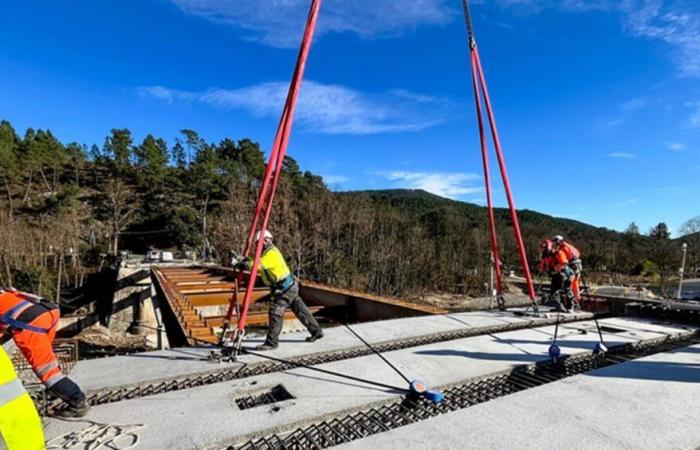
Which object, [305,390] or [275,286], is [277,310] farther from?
[305,390]

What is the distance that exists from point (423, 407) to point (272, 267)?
2.24 meters

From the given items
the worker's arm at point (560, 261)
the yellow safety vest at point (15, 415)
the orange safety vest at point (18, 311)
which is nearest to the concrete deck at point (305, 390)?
the orange safety vest at point (18, 311)

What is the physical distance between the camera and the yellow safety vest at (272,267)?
4.46m

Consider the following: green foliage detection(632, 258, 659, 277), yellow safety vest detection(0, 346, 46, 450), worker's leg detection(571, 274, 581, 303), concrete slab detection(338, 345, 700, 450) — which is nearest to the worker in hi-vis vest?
concrete slab detection(338, 345, 700, 450)

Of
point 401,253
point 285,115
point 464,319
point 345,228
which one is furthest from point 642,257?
point 285,115

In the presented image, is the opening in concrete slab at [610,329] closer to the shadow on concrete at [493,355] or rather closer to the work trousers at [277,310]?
the shadow on concrete at [493,355]

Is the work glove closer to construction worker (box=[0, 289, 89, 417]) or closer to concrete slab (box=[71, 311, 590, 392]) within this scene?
construction worker (box=[0, 289, 89, 417])

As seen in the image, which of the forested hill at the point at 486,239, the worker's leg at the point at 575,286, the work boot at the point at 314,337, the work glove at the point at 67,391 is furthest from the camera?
the forested hill at the point at 486,239

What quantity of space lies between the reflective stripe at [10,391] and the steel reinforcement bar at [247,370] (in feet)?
6.43

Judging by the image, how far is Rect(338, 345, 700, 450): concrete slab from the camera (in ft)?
8.14

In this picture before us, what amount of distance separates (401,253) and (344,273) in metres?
6.49

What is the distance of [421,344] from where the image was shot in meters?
5.08

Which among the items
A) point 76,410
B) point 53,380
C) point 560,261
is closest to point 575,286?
point 560,261

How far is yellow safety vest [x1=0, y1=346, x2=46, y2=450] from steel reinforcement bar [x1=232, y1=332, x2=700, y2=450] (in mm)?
1266
